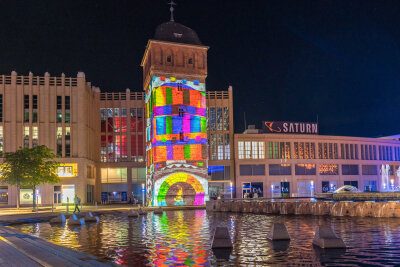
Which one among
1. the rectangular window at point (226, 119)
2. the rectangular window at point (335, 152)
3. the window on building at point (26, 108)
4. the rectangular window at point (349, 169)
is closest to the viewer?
the window on building at point (26, 108)

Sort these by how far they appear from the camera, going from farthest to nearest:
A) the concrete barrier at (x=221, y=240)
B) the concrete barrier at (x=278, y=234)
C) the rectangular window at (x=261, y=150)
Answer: the rectangular window at (x=261, y=150), the concrete barrier at (x=278, y=234), the concrete barrier at (x=221, y=240)

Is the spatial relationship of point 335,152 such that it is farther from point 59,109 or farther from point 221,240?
point 221,240

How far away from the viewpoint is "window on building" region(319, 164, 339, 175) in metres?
95.4

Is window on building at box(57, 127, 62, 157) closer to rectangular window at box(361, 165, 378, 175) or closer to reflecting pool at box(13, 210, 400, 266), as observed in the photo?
reflecting pool at box(13, 210, 400, 266)

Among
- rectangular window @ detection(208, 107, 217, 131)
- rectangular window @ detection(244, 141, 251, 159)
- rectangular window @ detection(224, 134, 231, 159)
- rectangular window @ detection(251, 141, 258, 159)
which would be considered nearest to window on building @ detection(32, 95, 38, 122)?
rectangular window @ detection(208, 107, 217, 131)

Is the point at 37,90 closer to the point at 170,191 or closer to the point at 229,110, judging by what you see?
the point at 170,191

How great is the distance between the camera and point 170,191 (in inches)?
2687

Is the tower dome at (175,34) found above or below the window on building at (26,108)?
above

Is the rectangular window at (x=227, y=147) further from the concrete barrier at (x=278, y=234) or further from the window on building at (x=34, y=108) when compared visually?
the concrete barrier at (x=278, y=234)

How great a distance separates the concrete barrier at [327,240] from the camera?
17.1 meters

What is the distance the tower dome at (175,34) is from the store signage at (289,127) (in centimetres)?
2808

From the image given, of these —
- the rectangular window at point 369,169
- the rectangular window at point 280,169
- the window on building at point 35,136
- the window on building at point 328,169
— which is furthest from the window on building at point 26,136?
the rectangular window at point 369,169

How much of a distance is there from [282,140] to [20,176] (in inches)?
2145

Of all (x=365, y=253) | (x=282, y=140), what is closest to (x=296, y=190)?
(x=282, y=140)
